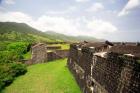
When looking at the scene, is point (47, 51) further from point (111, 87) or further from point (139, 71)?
point (139, 71)

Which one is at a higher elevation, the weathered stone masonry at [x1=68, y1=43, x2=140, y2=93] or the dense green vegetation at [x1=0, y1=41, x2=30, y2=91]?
the weathered stone masonry at [x1=68, y1=43, x2=140, y2=93]

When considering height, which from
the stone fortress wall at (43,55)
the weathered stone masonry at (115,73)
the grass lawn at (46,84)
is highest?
the weathered stone masonry at (115,73)

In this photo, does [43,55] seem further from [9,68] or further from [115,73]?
[115,73]

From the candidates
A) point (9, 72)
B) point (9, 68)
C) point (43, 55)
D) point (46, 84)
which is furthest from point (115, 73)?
point (43, 55)

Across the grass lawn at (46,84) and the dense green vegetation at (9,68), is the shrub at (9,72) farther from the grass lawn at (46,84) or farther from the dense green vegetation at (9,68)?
the grass lawn at (46,84)

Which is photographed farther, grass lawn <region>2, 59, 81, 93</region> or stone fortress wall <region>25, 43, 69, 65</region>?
stone fortress wall <region>25, 43, 69, 65</region>

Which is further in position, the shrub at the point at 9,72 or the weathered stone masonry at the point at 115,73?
the shrub at the point at 9,72

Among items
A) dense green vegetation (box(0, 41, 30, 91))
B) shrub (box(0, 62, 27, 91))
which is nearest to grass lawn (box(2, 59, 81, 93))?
shrub (box(0, 62, 27, 91))

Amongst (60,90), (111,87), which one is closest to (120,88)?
(111,87)

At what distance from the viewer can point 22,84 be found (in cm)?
2580

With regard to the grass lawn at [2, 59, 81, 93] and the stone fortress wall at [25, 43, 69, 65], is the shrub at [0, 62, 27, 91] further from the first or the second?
the stone fortress wall at [25, 43, 69, 65]

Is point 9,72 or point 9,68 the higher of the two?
point 9,68

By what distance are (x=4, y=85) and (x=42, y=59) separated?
694 inches

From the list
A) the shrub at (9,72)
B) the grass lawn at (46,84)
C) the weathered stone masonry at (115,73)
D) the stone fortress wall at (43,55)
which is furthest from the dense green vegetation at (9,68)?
the weathered stone masonry at (115,73)
